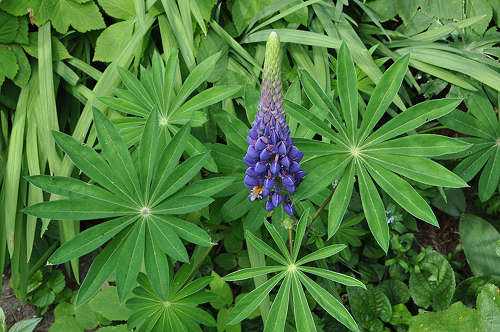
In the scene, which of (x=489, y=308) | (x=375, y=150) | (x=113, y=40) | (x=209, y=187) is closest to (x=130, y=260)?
(x=209, y=187)

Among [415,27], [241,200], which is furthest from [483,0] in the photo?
[241,200]

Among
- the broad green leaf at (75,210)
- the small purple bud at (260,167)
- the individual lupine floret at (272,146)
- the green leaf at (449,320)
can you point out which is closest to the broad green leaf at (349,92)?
the individual lupine floret at (272,146)

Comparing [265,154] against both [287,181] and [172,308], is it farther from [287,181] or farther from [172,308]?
[172,308]

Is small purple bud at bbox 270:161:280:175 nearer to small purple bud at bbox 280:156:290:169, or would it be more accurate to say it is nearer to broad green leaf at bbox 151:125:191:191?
small purple bud at bbox 280:156:290:169

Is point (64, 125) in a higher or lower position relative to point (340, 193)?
higher

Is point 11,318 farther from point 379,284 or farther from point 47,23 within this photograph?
point 379,284

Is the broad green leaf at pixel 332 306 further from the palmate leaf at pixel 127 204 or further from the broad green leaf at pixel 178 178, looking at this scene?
the broad green leaf at pixel 178 178
